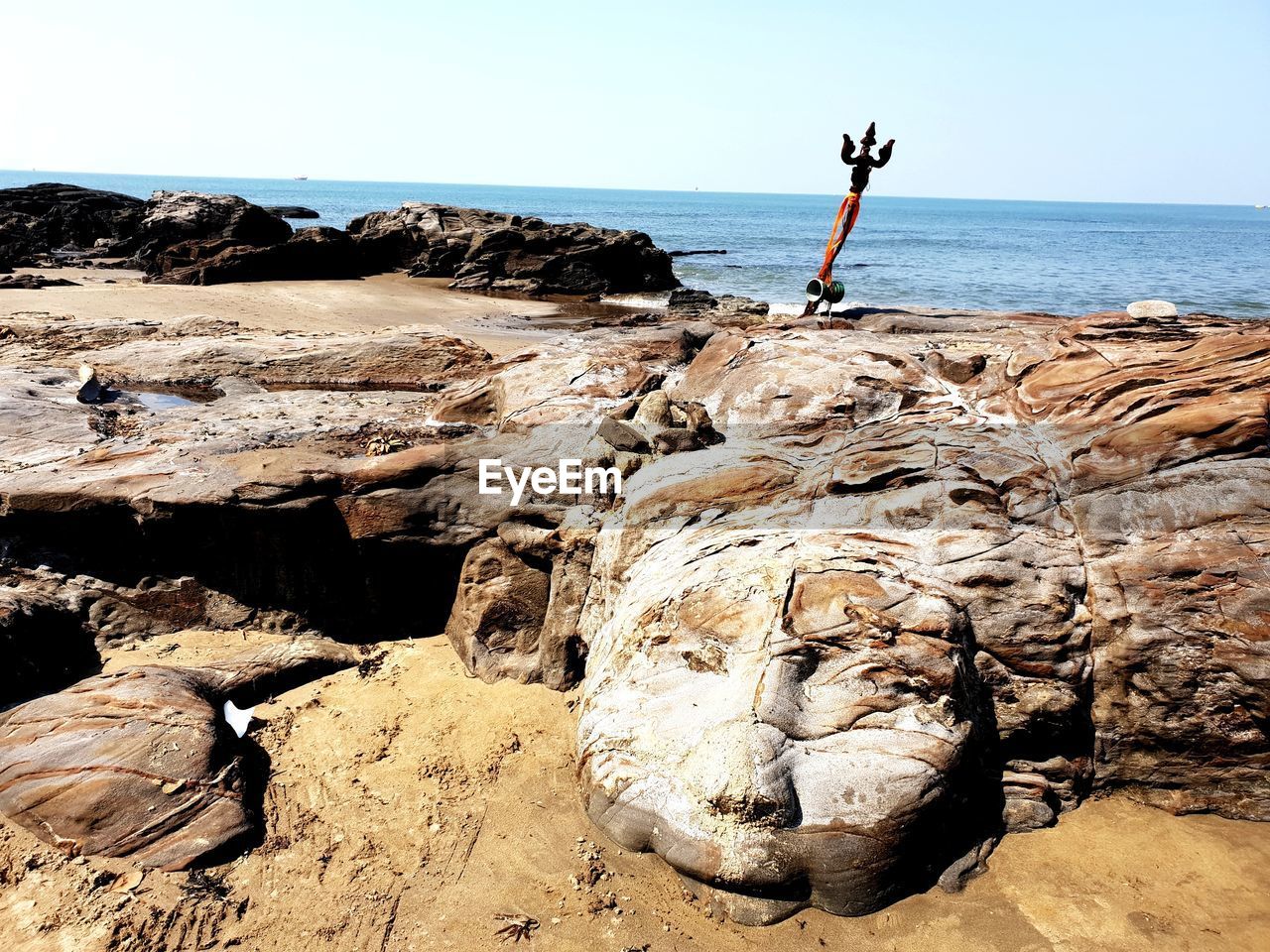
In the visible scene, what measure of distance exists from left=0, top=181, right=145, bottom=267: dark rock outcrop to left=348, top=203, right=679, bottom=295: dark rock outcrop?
10.5m

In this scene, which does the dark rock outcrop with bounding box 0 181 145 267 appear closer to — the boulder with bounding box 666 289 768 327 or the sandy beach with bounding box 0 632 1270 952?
the boulder with bounding box 666 289 768 327

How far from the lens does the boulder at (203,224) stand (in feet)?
77.4

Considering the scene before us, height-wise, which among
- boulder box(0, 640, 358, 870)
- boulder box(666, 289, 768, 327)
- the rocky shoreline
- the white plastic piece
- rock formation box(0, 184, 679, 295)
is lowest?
the white plastic piece

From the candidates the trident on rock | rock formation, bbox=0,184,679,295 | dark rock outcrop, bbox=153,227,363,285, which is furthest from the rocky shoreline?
rock formation, bbox=0,184,679,295

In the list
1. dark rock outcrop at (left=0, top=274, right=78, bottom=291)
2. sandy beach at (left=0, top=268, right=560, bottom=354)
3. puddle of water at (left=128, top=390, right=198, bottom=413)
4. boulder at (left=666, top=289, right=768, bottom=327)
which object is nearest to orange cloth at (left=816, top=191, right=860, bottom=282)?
sandy beach at (left=0, top=268, right=560, bottom=354)

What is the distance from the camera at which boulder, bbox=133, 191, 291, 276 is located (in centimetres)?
2359

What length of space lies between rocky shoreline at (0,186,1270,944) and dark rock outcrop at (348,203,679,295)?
16.4 meters
